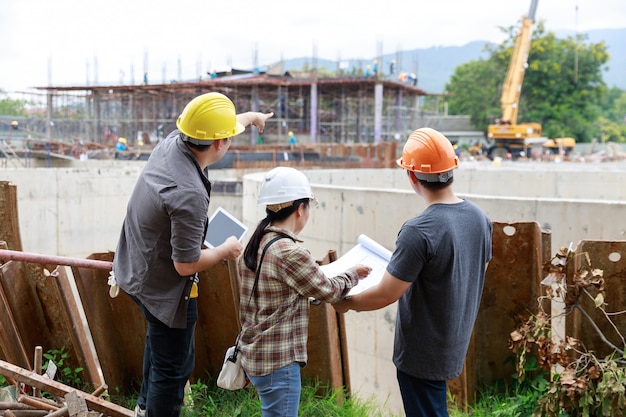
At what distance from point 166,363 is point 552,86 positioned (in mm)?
55451

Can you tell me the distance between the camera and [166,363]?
118 inches

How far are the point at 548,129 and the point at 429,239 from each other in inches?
2140

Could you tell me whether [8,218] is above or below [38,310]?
above

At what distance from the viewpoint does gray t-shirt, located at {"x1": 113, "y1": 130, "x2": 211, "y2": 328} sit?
2.64 metres

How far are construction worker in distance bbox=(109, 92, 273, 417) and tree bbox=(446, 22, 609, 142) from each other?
52957 millimetres

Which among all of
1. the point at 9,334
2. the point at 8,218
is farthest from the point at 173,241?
the point at 8,218

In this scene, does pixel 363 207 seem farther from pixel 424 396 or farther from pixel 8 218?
pixel 424 396

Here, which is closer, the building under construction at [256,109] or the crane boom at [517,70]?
the building under construction at [256,109]

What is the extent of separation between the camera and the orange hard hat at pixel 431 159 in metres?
2.63

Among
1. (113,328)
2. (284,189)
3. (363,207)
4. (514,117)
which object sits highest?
(514,117)

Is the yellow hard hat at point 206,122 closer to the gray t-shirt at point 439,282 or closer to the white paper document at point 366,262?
the white paper document at point 366,262

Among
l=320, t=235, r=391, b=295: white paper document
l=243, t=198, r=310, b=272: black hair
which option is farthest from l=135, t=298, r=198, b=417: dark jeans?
l=320, t=235, r=391, b=295: white paper document

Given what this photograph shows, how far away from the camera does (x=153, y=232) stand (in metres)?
2.76

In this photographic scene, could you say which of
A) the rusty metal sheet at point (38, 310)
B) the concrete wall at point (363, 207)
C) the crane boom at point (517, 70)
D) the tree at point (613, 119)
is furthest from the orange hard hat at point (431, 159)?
the tree at point (613, 119)
